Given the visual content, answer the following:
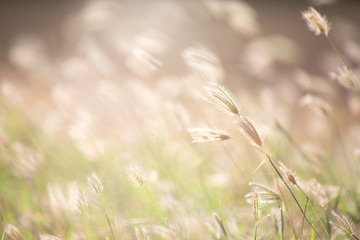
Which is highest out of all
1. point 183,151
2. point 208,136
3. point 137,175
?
point 208,136

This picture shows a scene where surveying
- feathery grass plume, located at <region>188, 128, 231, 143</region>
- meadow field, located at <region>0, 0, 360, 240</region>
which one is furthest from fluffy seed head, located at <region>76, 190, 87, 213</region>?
feathery grass plume, located at <region>188, 128, 231, 143</region>

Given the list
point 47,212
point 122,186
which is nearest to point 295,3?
point 122,186

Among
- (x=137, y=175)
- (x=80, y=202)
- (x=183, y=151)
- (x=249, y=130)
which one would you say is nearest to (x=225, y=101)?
(x=249, y=130)

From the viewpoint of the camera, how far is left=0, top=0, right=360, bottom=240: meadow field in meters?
1.16

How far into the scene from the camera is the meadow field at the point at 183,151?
116cm

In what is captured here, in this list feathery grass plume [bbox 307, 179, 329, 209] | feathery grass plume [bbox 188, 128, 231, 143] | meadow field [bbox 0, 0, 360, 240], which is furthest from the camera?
meadow field [bbox 0, 0, 360, 240]

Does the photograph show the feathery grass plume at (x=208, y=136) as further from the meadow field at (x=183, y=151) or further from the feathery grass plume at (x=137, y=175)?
the feathery grass plume at (x=137, y=175)

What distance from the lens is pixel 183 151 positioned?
2.63 m

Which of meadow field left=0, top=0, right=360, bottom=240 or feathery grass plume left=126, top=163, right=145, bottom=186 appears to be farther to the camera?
meadow field left=0, top=0, right=360, bottom=240

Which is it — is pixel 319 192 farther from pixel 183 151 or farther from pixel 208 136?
pixel 183 151

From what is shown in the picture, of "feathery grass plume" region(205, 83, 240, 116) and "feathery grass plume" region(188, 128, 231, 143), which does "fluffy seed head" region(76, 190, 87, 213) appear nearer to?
"feathery grass plume" region(188, 128, 231, 143)

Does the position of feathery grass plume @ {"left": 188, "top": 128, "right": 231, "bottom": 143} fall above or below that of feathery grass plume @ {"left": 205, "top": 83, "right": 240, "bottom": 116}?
below

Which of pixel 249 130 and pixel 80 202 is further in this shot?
pixel 80 202

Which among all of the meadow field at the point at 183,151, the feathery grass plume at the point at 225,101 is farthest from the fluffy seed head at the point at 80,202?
the feathery grass plume at the point at 225,101
